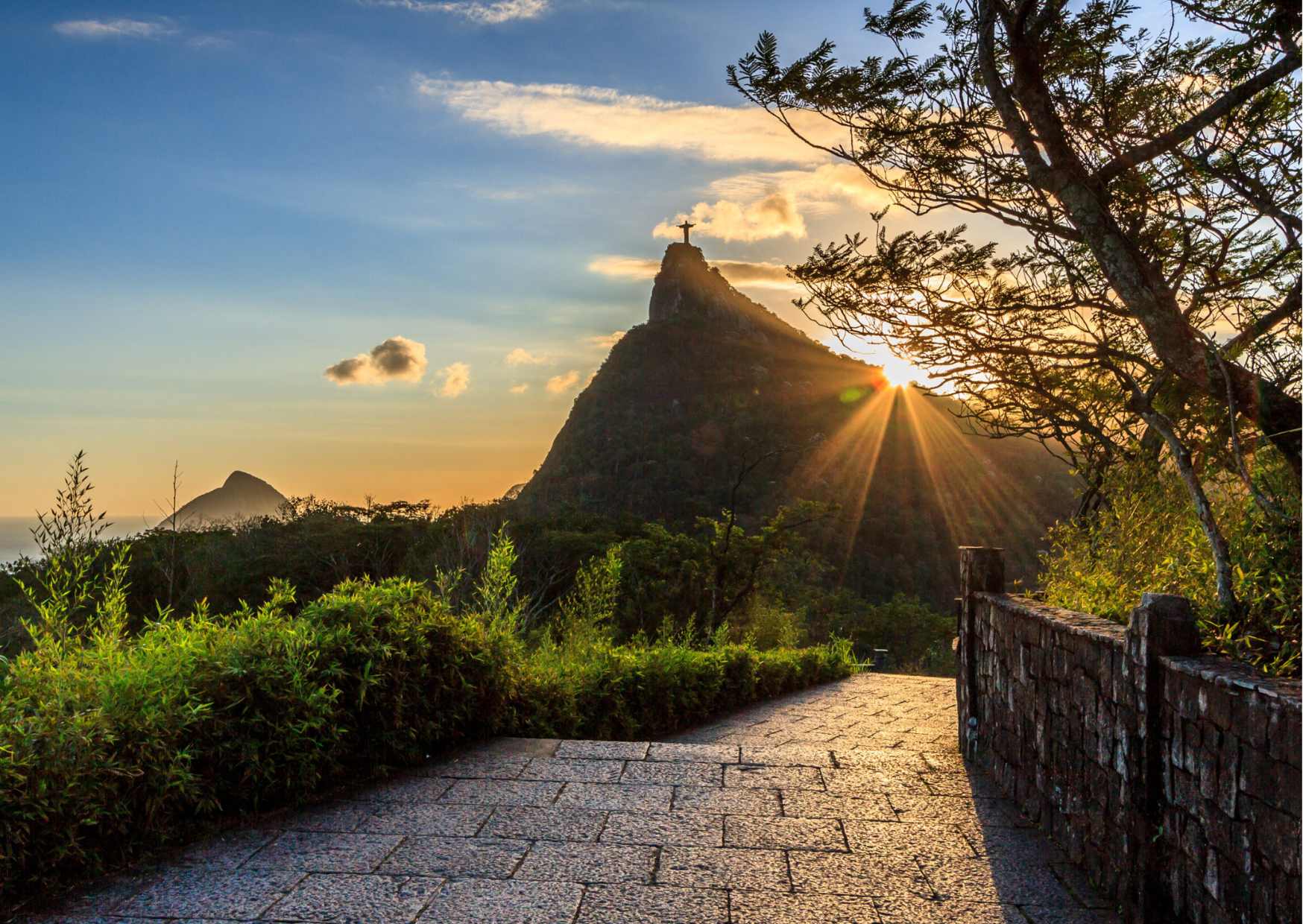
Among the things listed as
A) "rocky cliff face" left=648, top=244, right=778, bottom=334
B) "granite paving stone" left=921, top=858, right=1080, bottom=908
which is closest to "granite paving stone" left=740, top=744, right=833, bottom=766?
"granite paving stone" left=921, top=858, right=1080, bottom=908

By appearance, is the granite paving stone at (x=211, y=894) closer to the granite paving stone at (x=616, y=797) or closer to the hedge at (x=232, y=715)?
the hedge at (x=232, y=715)

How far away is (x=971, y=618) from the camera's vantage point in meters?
4.48

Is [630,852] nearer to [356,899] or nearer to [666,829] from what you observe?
[666,829]

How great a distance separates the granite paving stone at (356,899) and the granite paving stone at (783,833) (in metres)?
1.08

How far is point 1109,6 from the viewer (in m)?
4.12

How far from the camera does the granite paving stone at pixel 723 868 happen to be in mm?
2537

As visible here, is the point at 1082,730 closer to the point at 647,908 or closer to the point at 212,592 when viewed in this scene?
the point at 647,908

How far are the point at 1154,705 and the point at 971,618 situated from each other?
219 cm

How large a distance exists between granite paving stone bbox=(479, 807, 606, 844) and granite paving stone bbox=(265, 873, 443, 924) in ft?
1.44

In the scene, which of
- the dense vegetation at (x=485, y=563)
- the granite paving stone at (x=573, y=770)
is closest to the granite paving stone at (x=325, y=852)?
the granite paving stone at (x=573, y=770)

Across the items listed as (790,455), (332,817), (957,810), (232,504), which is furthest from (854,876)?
(790,455)

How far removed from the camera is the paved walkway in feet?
7.72

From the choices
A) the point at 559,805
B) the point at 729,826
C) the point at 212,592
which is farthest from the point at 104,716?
the point at 212,592

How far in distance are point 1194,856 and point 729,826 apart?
1.48 metres
